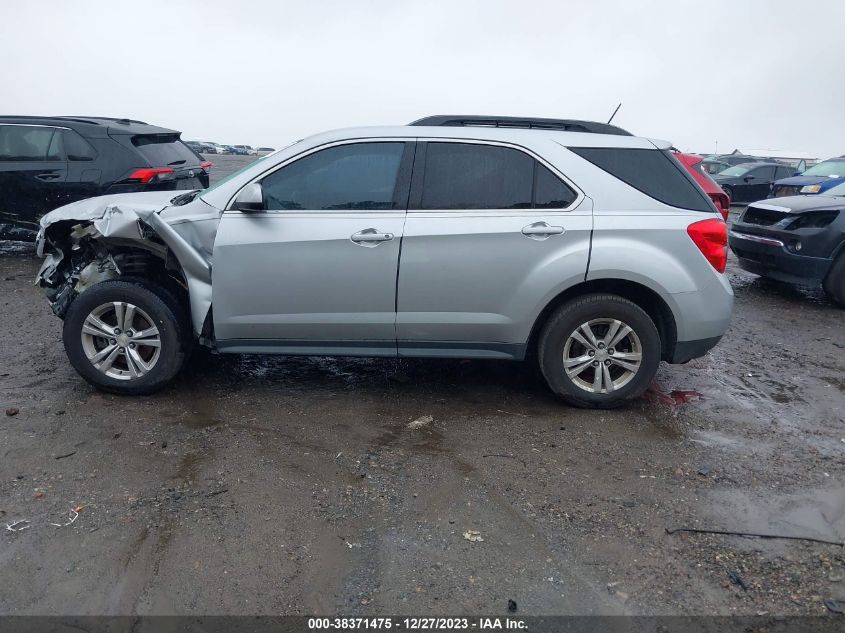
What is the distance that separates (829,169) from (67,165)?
1588cm

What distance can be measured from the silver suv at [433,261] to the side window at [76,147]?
13.9ft

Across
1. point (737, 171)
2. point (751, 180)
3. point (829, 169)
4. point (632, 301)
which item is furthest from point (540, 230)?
point (737, 171)

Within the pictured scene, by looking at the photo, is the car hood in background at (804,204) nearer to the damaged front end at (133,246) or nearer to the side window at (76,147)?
the damaged front end at (133,246)

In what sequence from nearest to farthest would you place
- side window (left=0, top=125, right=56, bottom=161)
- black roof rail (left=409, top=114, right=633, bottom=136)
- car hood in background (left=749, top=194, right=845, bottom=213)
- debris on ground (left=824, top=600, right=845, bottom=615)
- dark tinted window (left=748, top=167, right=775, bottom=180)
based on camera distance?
debris on ground (left=824, top=600, right=845, bottom=615), black roof rail (left=409, top=114, right=633, bottom=136), car hood in background (left=749, top=194, right=845, bottom=213), side window (left=0, top=125, right=56, bottom=161), dark tinted window (left=748, top=167, right=775, bottom=180)

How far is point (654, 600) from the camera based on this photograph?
2.83m

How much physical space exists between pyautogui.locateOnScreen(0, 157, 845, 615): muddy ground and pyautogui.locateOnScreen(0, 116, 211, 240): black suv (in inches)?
138

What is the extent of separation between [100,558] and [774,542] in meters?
2.97

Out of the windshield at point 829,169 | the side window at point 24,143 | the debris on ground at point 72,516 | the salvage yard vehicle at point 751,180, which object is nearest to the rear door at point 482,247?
the debris on ground at point 72,516

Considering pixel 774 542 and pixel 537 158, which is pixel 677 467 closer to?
pixel 774 542

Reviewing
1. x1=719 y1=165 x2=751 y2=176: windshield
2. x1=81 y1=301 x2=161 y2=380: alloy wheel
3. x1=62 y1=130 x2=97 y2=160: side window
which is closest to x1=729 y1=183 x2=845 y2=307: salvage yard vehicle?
x1=81 y1=301 x2=161 y2=380: alloy wheel

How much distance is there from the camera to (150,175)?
838 centimetres

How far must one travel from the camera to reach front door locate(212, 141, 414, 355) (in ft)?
14.6

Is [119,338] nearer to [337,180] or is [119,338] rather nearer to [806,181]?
[337,180]

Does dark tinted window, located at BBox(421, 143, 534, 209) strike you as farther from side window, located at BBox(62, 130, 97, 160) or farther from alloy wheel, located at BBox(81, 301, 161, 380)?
side window, located at BBox(62, 130, 97, 160)
